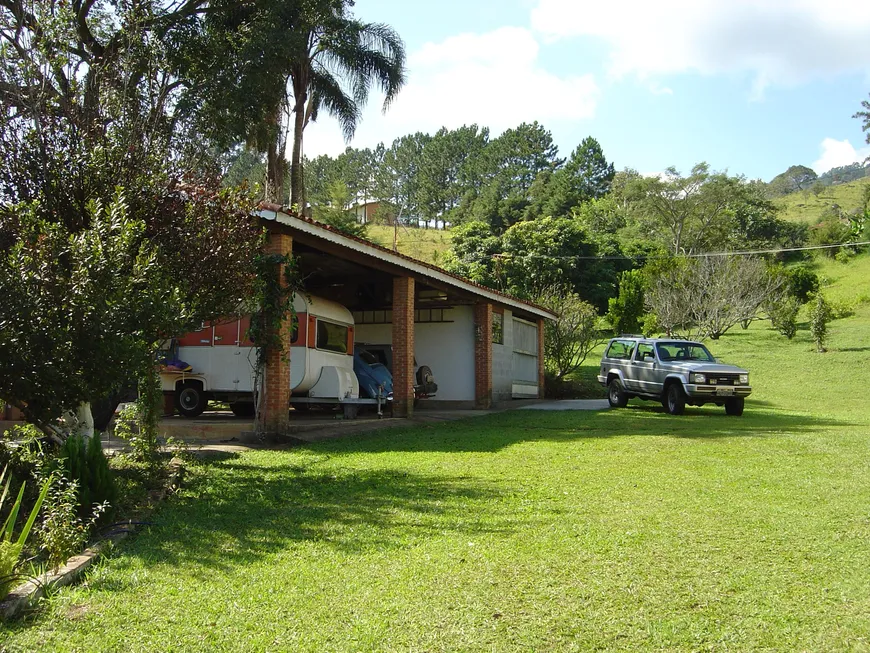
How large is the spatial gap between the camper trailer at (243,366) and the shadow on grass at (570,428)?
1.87m

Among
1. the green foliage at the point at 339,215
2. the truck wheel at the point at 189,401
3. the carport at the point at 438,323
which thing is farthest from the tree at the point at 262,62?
the green foliage at the point at 339,215

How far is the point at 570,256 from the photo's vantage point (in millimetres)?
46812

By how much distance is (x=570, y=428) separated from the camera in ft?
47.2

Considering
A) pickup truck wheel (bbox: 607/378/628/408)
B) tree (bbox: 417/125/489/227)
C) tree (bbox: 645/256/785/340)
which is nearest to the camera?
pickup truck wheel (bbox: 607/378/628/408)


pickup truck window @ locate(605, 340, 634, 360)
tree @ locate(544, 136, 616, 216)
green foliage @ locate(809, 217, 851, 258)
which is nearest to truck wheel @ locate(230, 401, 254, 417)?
pickup truck window @ locate(605, 340, 634, 360)

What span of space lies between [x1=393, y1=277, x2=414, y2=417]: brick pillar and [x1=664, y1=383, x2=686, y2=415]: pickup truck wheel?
6.39 meters

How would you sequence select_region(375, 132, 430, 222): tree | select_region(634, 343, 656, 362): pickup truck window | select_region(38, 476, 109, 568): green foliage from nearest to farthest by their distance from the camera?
select_region(38, 476, 109, 568): green foliage
select_region(634, 343, 656, 362): pickup truck window
select_region(375, 132, 430, 222): tree

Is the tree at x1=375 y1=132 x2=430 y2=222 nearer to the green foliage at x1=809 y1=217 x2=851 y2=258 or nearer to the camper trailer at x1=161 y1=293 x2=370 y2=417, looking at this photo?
the green foliage at x1=809 y1=217 x2=851 y2=258

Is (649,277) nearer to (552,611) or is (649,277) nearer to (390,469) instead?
(390,469)

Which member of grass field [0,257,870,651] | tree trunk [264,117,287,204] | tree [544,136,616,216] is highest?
tree [544,136,616,216]

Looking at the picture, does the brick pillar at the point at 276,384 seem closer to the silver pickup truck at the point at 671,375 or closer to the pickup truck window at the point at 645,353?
the silver pickup truck at the point at 671,375

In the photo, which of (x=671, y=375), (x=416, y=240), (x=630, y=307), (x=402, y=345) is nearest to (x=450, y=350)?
(x=402, y=345)

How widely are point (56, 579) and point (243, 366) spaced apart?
9430 millimetres

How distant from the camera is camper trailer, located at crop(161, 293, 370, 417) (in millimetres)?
14039
